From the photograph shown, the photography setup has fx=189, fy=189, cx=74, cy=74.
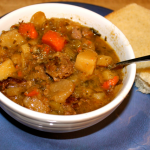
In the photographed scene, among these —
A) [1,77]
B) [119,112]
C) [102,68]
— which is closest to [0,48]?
[1,77]

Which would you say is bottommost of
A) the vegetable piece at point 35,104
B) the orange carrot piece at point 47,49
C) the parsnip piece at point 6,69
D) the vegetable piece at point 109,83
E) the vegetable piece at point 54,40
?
the vegetable piece at point 35,104

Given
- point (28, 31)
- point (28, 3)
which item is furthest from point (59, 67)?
point (28, 3)

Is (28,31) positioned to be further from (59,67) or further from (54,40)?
(59,67)

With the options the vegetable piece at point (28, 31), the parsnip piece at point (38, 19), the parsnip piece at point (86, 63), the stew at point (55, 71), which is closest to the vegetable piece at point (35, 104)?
the stew at point (55, 71)

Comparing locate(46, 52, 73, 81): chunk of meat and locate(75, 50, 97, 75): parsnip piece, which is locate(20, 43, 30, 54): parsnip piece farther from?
locate(75, 50, 97, 75): parsnip piece

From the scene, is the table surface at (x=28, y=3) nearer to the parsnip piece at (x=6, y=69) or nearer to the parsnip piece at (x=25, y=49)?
the parsnip piece at (x=25, y=49)

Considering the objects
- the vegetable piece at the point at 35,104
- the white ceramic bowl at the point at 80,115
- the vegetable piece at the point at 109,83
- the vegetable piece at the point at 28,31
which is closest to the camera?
the white ceramic bowl at the point at 80,115
